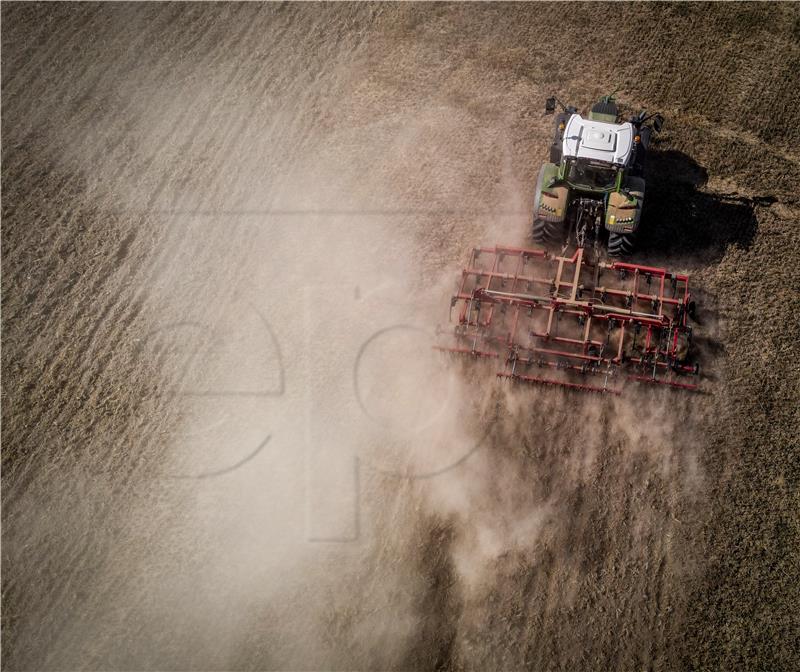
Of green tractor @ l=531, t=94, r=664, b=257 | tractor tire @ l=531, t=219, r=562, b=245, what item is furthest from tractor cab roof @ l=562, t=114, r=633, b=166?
tractor tire @ l=531, t=219, r=562, b=245

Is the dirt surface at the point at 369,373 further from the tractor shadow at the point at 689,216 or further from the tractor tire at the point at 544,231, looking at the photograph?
the tractor tire at the point at 544,231

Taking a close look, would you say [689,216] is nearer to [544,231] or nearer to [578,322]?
[544,231]

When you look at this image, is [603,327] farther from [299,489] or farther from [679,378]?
[299,489]

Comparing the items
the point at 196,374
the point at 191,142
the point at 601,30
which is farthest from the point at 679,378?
the point at 191,142

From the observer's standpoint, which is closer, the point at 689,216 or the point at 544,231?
the point at 544,231

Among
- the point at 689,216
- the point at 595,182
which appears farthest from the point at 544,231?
the point at 689,216

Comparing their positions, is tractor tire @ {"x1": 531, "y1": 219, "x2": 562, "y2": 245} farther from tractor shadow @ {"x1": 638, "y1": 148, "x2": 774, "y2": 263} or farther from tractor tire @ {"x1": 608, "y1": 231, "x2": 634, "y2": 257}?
tractor shadow @ {"x1": 638, "y1": 148, "x2": 774, "y2": 263}
